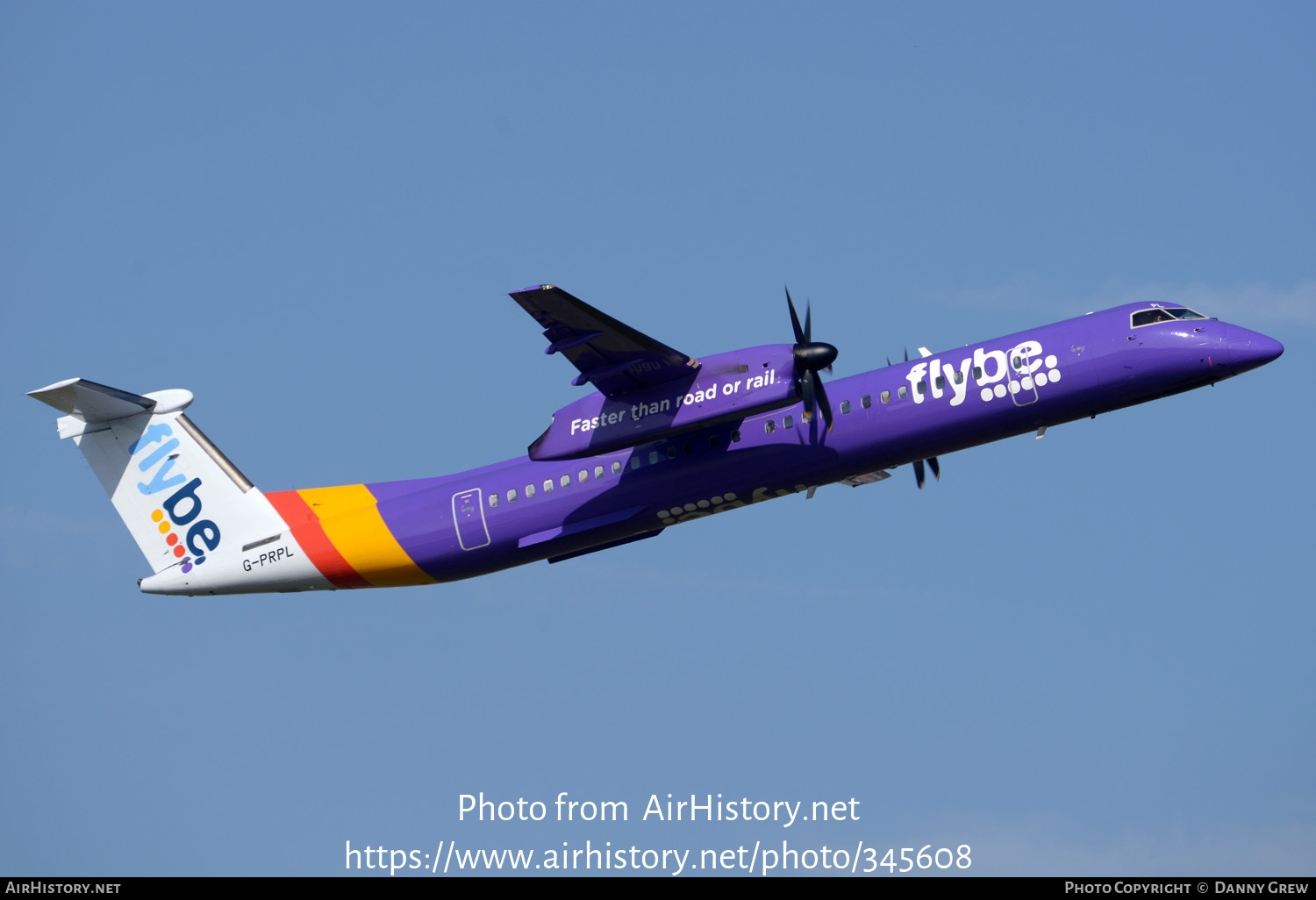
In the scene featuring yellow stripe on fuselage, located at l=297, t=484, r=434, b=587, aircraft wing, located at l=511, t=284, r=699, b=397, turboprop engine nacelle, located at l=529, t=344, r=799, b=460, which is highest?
aircraft wing, located at l=511, t=284, r=699, b=397

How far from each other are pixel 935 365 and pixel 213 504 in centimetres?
1834

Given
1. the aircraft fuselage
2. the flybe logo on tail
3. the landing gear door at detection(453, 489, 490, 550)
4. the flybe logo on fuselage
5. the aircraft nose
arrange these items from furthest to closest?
the flybe logo on tail < the landing gear door at detection(453, 489, 490, 550) < the flybe logo on fuselage < the aircraft fuselage < the aircraft nose

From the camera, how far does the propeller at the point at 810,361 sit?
1126 inches

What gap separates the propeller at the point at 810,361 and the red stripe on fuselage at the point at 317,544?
1246cm

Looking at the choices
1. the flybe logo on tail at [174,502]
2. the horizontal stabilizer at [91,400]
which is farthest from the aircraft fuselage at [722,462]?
the horizontal stabilizer at [91,400]

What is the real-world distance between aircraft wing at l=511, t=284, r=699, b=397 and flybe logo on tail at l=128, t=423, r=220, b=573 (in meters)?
11.5

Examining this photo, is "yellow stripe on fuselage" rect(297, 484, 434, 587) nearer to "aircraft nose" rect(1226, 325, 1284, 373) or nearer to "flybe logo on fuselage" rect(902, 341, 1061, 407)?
"flybe logo on fuselage" rect(902, 341, 1061, 407)

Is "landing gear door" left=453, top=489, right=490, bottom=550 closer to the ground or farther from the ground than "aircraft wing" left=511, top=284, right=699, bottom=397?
closer to the ground

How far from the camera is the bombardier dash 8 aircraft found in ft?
94.9

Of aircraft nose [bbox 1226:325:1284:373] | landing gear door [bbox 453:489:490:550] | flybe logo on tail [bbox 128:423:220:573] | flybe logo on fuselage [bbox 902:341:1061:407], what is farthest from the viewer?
flybe logo on tail [bbox 128:423:220:573]

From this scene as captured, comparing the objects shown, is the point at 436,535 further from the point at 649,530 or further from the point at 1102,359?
the point at 1102,359

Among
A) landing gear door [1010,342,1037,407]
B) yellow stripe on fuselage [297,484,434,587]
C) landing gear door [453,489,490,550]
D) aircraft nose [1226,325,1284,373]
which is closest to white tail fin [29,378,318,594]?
yellow stripe on fuselage [297,484,434,587]

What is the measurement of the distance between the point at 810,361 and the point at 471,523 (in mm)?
9448
